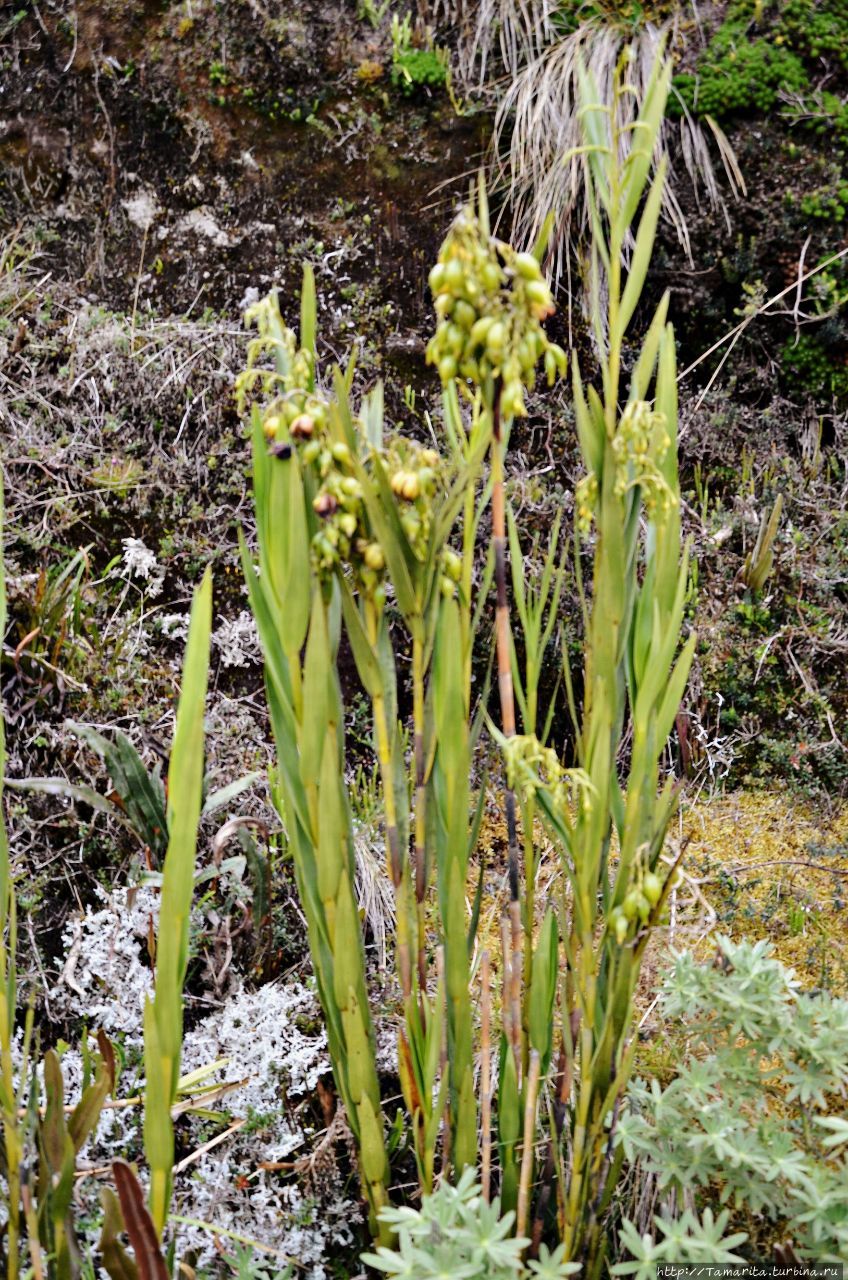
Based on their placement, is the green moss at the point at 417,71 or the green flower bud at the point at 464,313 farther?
the green moss at the point at 417,71

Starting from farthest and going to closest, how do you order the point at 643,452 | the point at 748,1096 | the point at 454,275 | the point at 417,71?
the point at 417,71 < the point at 748,1096 < the point at 643,452 < the point at 454,275

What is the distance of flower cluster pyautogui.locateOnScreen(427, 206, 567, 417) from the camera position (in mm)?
880

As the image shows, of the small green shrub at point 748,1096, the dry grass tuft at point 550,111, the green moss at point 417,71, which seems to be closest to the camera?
the small green shrub at point 748,1096

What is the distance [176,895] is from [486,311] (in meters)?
0.62

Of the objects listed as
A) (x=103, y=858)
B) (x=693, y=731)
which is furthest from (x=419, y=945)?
(x=693, y=731)

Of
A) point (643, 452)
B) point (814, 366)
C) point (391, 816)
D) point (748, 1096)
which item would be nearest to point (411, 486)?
point (643, 452)

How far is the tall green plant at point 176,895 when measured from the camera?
935 millimetres

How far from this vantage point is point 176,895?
963 mm

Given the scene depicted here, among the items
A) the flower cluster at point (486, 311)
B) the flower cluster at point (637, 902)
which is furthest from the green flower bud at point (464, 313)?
the flower cluster at point (637, 902)

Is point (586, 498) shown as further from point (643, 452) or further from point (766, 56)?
point (766, 56)

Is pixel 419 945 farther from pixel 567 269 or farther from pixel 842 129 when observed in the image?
pixel 842 129

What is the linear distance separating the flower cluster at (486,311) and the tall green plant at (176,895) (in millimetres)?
316

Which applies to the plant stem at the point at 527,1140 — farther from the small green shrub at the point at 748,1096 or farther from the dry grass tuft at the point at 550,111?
the dry grass tuft at the point at 550,111

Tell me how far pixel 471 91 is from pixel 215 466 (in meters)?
1.42
